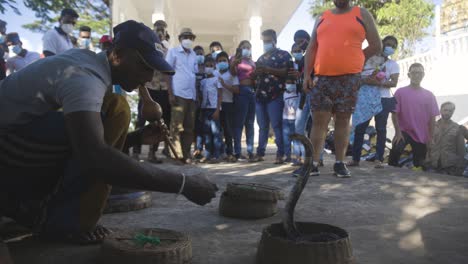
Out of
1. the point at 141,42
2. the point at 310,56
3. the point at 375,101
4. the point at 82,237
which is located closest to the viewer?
the point at 141,42

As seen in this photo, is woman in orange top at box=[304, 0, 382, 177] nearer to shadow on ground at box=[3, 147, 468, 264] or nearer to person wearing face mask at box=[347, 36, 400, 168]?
shadow on ground at box=[3, 147, 468, 264]

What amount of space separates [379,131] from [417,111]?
70cm

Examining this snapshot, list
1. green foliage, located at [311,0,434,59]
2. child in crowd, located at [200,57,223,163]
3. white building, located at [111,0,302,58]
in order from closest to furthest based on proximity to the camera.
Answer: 1. child in crowd, located at [200,57,223,163]
2. white building, located at [111,0,302,58]
3. green foliage, located at [311,0,434,59]

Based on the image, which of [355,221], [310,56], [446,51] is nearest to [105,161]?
[355,221]

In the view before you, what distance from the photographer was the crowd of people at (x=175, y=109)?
178 cm

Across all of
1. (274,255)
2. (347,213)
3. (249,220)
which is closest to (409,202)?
(347,213)

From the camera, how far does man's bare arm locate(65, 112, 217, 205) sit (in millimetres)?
1643

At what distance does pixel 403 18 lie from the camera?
61.6ft

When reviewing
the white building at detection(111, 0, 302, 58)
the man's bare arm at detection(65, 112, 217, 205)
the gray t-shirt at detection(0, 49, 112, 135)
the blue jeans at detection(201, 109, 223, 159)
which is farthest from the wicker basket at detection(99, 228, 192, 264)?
the white building at detection(111, 0, 302, 58)

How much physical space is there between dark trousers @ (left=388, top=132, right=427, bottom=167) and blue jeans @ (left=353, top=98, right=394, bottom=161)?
58 cm

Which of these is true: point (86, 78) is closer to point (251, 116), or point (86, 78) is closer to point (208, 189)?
point (208, 189)

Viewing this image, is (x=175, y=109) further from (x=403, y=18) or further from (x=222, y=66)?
(x=403, y=18)

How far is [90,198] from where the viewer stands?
2.05m

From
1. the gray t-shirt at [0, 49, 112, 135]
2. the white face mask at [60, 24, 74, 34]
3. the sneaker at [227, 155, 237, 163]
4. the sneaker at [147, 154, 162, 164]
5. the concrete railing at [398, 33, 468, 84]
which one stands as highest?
the concrete railing at [398, 33, 468, 84]
